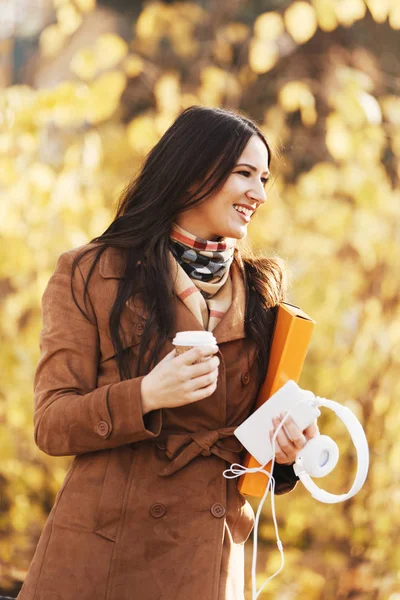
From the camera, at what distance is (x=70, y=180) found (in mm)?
4066

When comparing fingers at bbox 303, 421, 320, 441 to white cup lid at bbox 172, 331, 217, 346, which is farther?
fingers at bbox 303, 421, 320, 441

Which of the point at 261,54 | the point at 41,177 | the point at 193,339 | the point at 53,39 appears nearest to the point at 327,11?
the point at 261,54

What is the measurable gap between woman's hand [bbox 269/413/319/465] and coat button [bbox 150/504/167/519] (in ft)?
0.84

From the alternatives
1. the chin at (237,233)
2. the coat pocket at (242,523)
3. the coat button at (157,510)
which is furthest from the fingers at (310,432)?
the chin at (237,233)

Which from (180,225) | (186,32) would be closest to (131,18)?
(186,32)

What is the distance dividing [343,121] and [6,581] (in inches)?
107

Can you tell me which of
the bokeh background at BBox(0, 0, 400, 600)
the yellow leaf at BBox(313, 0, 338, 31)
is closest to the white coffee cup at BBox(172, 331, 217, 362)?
the bokeh background at BBox(0, 0, 400, 600)

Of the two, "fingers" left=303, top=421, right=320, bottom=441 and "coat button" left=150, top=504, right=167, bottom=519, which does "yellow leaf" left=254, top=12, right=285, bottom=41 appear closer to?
"fingers" left=303, top=421, right=320, bottom=441

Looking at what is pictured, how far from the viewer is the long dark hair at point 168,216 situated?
6.32 feet

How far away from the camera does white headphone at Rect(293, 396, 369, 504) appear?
1.76 meters

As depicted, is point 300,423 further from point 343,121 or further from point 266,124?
point 266,124

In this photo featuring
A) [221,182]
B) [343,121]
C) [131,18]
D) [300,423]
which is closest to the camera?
[300,423]

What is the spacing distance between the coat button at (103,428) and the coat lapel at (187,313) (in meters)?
0.25

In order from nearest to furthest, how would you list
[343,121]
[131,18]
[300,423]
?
[300,423] → [343,121] → [131,18]
